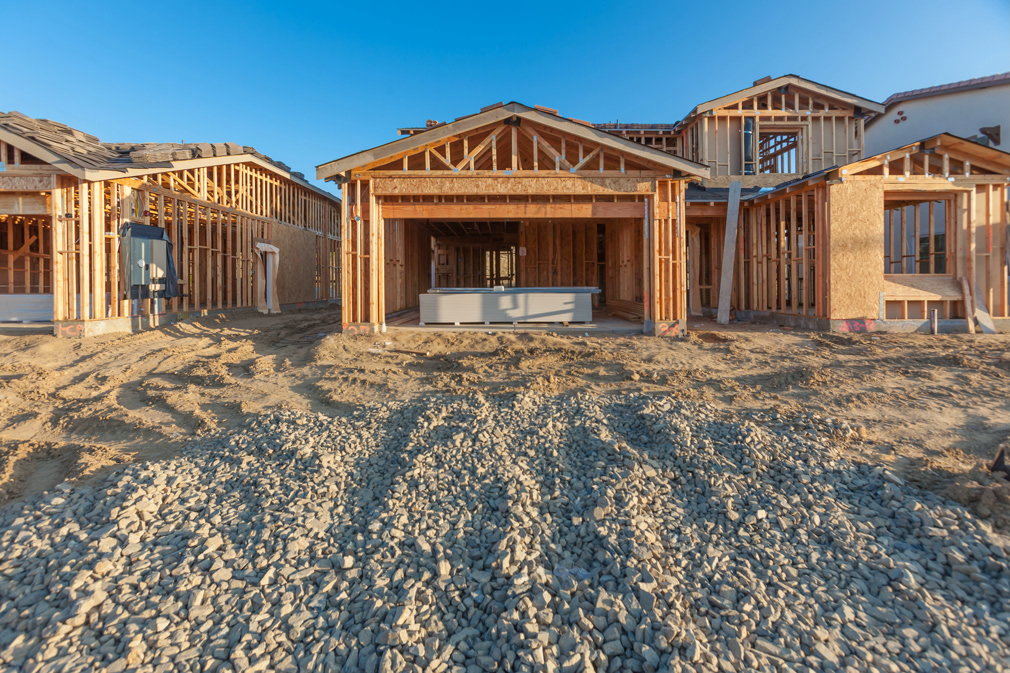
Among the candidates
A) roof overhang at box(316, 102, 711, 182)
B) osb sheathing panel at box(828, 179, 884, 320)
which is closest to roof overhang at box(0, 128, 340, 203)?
A: roof overhang at box(316, 102, 711, 182)

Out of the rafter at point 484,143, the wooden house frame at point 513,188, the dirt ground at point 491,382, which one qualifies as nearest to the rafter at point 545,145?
the wooden house frame at point 513,188

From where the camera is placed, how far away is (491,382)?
756 centimetres

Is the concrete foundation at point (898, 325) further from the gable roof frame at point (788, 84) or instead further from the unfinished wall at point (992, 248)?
the gable roof frame at point (788, 84)

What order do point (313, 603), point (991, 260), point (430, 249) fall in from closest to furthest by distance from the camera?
point (313, 603) < point (991, 260) < point (430, 249)

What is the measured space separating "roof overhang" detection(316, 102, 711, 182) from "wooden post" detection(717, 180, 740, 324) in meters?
3.67

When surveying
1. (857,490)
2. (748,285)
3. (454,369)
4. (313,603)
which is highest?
(748,285)

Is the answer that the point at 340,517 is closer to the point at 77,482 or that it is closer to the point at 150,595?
the point at 150,595

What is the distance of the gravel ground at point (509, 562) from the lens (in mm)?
2777

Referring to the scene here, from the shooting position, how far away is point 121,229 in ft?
38.6

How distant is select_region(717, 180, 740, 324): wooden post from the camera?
44.3ft

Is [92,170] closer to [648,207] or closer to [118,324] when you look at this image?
[118,324]

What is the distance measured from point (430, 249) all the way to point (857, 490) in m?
18.1

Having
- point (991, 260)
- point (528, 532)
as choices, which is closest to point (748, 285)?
point (991, 260)

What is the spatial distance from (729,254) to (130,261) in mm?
15451
